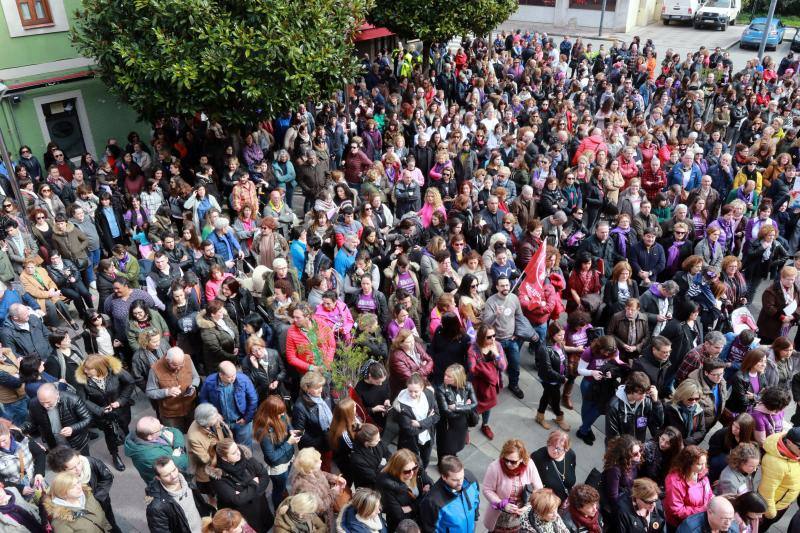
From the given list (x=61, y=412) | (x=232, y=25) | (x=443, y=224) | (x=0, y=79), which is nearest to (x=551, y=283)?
(x=443, y=224)

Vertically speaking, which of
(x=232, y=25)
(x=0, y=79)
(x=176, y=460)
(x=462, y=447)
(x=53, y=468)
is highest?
(x=232, y=25)

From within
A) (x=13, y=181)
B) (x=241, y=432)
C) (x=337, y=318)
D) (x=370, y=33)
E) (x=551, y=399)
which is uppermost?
(x=370, y=33)

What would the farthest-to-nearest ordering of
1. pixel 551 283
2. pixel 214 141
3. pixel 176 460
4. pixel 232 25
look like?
1. pixel 214 141
2. pixel 232 25
3. pixel 551 283
4. pixel 176 460

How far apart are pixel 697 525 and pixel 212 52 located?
9.32m

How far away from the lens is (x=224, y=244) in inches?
336

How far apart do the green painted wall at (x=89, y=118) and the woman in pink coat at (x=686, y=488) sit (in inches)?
460

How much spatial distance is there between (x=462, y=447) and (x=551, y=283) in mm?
2495

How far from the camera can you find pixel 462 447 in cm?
649

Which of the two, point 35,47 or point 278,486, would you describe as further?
point 35,47

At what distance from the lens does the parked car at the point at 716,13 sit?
36.7m

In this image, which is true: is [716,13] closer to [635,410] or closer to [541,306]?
[541,306]

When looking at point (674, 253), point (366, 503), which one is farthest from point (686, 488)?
point (674, 253)

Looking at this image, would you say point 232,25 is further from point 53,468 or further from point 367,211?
point 53,468

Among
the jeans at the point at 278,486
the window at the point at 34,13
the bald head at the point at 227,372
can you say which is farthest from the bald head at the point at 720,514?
the window at the point at 34,13
